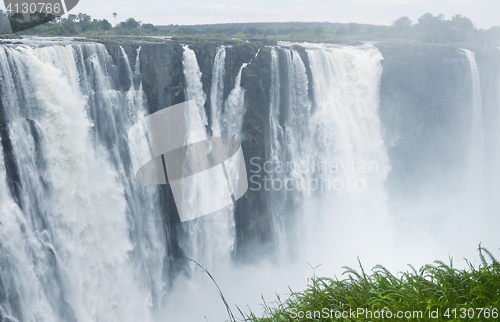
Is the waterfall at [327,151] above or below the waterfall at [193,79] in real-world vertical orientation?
below

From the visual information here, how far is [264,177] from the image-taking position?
1677 cm

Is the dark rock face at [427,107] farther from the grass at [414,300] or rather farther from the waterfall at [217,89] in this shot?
the grass at [414,300]

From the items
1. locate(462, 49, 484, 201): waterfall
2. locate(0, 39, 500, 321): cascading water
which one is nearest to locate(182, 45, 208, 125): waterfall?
locate(0, 39, 500, 321): cascading water

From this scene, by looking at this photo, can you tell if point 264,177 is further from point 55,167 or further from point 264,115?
point 55,167

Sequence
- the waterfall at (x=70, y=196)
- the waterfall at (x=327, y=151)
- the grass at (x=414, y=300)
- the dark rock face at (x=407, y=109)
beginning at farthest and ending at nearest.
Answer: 1. the waterfall at (x=327, y=151)
2. the dark rock face at (x=407, y=109)
3. the waterfall at (x=70, y=196)
4. the grass at (x=414, y=300)

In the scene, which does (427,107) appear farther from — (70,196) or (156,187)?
(70,196)

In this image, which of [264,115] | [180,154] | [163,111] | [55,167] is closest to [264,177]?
[264,115]

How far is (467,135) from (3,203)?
24.4 meters

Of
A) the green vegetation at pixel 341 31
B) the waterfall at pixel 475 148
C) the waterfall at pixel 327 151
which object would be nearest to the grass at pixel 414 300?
the waterfall at pixel 327 151

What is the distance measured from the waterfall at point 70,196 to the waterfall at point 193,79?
3.10 metres

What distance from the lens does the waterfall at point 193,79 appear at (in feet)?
48.4

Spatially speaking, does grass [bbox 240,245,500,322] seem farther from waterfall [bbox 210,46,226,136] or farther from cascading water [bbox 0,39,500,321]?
waterfall [bbox 210,46,226,136]

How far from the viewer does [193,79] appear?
49.2 feet

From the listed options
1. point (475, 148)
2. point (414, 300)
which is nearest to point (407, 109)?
point (475, 148)
